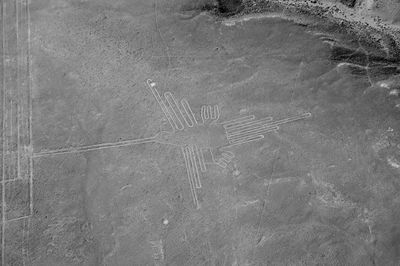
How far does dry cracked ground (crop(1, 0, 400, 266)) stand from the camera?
45.2 feet

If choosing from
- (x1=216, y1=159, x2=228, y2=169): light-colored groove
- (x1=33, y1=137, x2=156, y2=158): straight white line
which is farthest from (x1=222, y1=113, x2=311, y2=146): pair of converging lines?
(x1=33, y1=137, x2=156, y2=158): straight white line

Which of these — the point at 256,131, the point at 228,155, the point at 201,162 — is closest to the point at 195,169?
the point at 201,162

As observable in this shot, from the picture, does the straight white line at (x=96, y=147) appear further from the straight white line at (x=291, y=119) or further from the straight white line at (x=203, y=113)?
the straight white line at (x=291, y=119)

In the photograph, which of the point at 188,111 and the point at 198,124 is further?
the point at 188,111

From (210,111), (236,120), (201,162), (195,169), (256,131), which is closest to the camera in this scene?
(195,169)

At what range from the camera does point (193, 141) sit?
49.1 ft

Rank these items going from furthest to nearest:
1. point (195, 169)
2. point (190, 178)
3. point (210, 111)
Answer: point (210, 111)
point (195, 169)
point (190, 178)

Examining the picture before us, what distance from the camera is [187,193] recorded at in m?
14.3

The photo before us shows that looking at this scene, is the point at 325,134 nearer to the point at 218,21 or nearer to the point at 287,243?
the point at 287,243

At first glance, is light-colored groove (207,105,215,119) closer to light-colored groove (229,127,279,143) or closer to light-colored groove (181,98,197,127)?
light-colored groove (181,98,197,127)

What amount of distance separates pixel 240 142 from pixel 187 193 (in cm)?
266

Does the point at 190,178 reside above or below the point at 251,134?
below

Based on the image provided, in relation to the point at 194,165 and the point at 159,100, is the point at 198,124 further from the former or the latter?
the point at 159,100

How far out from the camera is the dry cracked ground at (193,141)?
1379 centimetres
